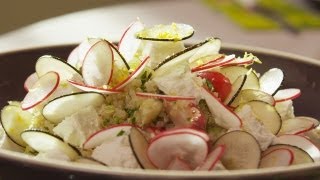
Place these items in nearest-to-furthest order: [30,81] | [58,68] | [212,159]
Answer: [212,159]
[58,68]
[30,81]

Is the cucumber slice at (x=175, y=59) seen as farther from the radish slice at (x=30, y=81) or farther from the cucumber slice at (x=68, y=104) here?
the radish slice at (x=30, y=81)

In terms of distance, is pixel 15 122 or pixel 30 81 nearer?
pixel 15 122

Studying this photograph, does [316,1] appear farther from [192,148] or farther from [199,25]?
[192,148]

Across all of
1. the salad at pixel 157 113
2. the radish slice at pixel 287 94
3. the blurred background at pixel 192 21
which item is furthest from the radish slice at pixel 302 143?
the blurred background at pixel 192 21

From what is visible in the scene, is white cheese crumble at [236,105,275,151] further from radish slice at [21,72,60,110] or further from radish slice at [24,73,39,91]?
radish slice at [24,73,39,91]

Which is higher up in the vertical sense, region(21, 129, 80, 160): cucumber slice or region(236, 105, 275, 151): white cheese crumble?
region(21, 129, 80, 160): cucumber slice

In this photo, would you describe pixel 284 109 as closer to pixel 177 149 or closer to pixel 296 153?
pixel 296 153

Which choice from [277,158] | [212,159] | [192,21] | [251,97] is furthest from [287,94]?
[192,21]

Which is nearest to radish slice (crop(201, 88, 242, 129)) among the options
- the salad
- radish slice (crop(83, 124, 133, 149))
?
the salad
